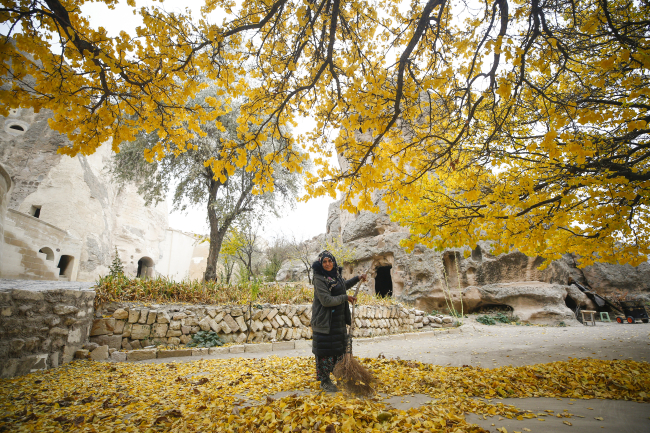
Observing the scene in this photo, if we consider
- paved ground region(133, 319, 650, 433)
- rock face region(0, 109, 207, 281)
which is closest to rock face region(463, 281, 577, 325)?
paved ground region(133, 319, 650, 433)

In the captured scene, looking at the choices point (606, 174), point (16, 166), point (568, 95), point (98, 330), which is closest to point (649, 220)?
point (606, 174)

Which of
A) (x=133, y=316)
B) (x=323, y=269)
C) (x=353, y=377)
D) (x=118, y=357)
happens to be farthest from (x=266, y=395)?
(x=133, y=316)

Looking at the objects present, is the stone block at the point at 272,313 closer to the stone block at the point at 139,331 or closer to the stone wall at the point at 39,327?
the stone block at the point at 139,331

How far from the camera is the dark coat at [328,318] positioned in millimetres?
3492

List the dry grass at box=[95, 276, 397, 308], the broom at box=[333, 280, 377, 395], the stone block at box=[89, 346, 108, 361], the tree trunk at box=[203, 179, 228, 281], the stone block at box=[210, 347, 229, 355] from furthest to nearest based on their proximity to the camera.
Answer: the tree trunk at box=[203, 179, 228, 281]
the dry grass at box=[95, 276, 397, 308]
the stone block at box=[210, 347, 229, 355]
the stone block at box=[89, 346, 108, 361]
the broom at box=[333, 280, 377, 395]

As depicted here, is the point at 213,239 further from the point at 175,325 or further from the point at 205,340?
the point at 205,340

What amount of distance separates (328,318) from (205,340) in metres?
4.48

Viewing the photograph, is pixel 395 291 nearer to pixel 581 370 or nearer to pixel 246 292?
pixel 246 292

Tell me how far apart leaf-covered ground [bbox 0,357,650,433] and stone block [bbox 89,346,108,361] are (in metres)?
0.37

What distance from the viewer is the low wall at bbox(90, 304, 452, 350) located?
19.1ft

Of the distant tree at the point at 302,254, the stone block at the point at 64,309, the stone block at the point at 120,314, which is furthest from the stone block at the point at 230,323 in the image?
the distant tree at the point at 302,254

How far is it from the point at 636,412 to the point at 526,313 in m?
12.5

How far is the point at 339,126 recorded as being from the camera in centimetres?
464

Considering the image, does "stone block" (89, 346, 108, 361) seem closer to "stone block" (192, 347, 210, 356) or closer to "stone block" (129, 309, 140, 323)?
"stone block" (129, 309, 140, 323)
